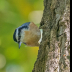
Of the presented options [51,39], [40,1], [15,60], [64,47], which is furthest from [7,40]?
[64,47]

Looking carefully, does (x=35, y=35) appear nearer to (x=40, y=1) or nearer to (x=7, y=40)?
(x=7, y=40)

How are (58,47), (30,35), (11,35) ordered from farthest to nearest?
(11,35)
(30,35)
(58,47)

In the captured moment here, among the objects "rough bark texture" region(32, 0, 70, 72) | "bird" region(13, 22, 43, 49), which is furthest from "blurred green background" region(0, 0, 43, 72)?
"rough bark texture" region(32, 0, 70, 72)

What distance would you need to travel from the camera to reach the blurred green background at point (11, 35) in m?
2.21

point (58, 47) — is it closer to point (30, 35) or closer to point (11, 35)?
point (30, 35)

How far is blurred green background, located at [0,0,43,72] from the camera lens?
7.25ft

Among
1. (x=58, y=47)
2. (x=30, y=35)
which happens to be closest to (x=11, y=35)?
(x=30, y=35)

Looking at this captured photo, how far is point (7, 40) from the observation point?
223 cm

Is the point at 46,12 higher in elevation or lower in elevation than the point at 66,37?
higher

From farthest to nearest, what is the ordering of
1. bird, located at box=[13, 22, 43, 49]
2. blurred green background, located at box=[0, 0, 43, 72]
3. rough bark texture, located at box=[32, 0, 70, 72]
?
1. blurred green background, located at box=[0, 0, 43, 72]
2. bird, located at box=[13, 22, 43, 49]
3. rough bark texture, located at box=[32, 0, 70, 72]

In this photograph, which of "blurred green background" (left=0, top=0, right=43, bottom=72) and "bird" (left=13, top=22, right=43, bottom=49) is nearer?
"bird" (left=13, top=22, right=43, bottom=49)

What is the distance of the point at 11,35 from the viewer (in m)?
2.26

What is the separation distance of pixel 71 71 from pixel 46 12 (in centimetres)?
74

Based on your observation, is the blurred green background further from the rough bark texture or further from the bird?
the rough bark texture
